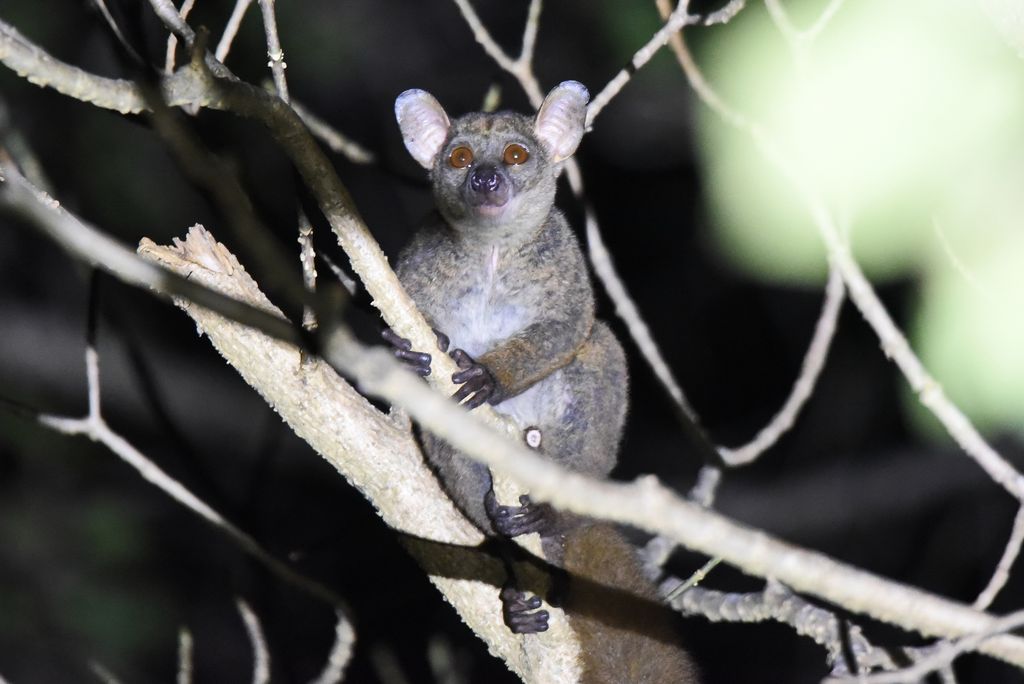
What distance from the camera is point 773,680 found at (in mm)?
6121

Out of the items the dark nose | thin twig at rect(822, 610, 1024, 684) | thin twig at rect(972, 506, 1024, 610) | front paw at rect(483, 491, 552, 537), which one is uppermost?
the dark nose

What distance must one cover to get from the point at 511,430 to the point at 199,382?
4.31m

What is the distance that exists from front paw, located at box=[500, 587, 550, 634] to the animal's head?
61.6 inches

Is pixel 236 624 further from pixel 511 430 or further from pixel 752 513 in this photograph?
pixel 511 430

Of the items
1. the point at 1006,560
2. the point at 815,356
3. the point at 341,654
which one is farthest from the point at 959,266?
the point at 341,654

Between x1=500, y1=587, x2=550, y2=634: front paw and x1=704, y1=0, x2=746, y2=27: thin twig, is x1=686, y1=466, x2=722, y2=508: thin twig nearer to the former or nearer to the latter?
x1=500, y1=587, x2=550, y2=634: front paw

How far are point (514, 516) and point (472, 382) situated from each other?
0.44 meters

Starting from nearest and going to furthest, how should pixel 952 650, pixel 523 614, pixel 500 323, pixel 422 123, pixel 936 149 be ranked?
pixel 952 650 < pixel 936 149 < pixel 523 614 < pixel 500 323 < pixel 422 123

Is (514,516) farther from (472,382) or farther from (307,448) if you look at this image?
(307,448)

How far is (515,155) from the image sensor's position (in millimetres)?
4215

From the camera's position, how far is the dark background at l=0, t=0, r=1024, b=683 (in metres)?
6.32

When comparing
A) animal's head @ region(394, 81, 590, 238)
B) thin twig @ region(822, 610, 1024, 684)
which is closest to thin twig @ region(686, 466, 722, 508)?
animal's head @ region(394, 81, 590, 238)

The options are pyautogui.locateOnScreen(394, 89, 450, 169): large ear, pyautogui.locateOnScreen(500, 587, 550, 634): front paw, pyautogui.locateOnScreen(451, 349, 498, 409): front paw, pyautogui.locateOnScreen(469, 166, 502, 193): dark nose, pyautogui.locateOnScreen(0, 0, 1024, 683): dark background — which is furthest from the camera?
pyautogui.locateOnScreen(0, 0, 1024, 683): dark background

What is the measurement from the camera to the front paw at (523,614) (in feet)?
10.2
